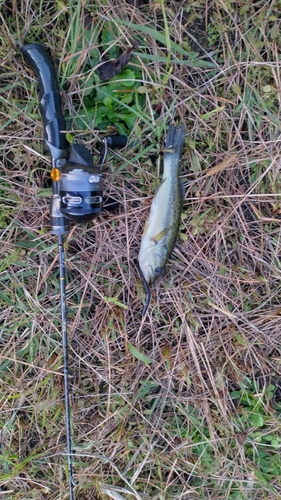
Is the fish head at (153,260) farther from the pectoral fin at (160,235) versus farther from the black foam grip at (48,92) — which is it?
the black foam grip at (48,92)

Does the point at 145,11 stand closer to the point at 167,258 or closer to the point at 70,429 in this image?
the point at 167,258

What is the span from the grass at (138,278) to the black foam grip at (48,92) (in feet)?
0.45

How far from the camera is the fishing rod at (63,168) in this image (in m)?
1.90

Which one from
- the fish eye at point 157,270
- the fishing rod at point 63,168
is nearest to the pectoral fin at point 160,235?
the fish eye at point 157,270

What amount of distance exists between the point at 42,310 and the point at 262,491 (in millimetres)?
1758

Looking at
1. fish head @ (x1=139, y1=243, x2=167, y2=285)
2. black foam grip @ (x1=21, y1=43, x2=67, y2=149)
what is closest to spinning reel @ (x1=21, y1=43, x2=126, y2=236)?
black foam grip @ (x1=21, y1=43, x2=67, y2=149)

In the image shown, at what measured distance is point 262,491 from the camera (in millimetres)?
2508

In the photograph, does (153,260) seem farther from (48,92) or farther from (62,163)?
(48,92)

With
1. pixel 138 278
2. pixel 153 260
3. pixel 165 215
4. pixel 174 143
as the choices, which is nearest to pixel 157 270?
pixel 153 260

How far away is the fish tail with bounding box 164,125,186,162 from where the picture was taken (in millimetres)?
2168

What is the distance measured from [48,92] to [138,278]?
110 centimetres

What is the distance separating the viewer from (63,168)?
6.43ft

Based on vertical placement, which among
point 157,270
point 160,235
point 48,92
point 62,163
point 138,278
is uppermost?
point 48,92

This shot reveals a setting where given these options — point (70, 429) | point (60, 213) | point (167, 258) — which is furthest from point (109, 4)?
point (70, 429)
